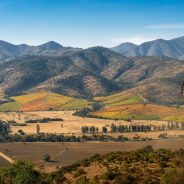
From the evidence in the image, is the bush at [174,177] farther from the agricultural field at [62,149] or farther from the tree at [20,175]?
the agricultural field at [62,149]

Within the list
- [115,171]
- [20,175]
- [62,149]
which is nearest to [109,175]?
[115,171]

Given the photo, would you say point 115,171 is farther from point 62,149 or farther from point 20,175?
point 62,149

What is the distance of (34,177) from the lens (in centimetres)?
6072

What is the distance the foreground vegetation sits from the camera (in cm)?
5869

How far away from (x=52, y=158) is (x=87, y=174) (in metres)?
65.0

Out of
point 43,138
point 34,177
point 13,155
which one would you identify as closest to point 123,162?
point 34,177

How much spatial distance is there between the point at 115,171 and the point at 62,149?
293ft

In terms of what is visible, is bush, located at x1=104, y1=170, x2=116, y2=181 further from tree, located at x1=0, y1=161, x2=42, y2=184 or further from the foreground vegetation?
tree, located at x1=0, y1=161, x2=42, y2=184

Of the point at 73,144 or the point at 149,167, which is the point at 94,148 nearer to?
the point at 73,144

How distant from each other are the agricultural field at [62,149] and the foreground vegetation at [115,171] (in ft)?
142

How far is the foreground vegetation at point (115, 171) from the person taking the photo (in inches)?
2311

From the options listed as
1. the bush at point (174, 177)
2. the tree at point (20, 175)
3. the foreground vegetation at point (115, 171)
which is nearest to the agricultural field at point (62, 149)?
the foreground vegetation at point (115, 171)

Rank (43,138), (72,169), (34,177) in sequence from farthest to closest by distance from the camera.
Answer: (43,138) → (72,169) → (34,177)

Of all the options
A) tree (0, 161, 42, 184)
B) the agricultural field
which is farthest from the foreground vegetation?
the agricultural field
